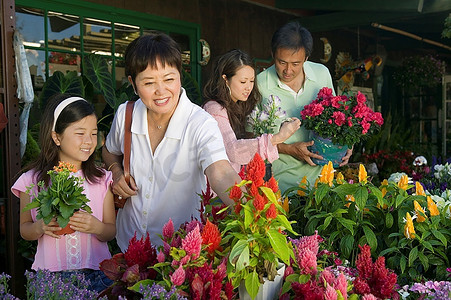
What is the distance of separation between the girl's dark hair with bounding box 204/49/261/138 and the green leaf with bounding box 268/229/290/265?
142 cm

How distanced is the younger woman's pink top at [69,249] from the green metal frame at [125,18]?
317cm

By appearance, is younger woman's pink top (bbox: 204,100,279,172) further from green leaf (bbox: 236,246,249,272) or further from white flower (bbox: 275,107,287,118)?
green leaf (bbox: 236,246,249,272)

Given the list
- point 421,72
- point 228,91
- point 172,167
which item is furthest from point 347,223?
point 421,72

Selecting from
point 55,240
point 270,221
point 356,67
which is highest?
point 356,67

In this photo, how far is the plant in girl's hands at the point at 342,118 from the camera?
2.89 metres

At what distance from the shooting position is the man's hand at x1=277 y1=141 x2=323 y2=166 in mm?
3043

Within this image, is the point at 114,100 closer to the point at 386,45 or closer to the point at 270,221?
the point at 270,221

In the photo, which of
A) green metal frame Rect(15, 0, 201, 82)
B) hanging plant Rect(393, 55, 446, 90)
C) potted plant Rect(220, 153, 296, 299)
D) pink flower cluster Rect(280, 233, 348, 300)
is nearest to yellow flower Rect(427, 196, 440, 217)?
pink flower cluster Rect(280, 233, 348, 300)

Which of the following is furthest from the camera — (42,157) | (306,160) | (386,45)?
(386,45)

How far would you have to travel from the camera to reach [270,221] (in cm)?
152

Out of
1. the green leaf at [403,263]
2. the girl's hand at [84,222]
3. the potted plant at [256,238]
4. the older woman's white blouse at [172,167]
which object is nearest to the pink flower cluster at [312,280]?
the potted plant at [256,238]

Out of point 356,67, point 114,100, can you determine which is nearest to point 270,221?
point 114,100

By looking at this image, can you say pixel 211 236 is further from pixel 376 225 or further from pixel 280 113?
pixel 280 113

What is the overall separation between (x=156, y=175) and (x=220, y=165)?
37 centimetres
